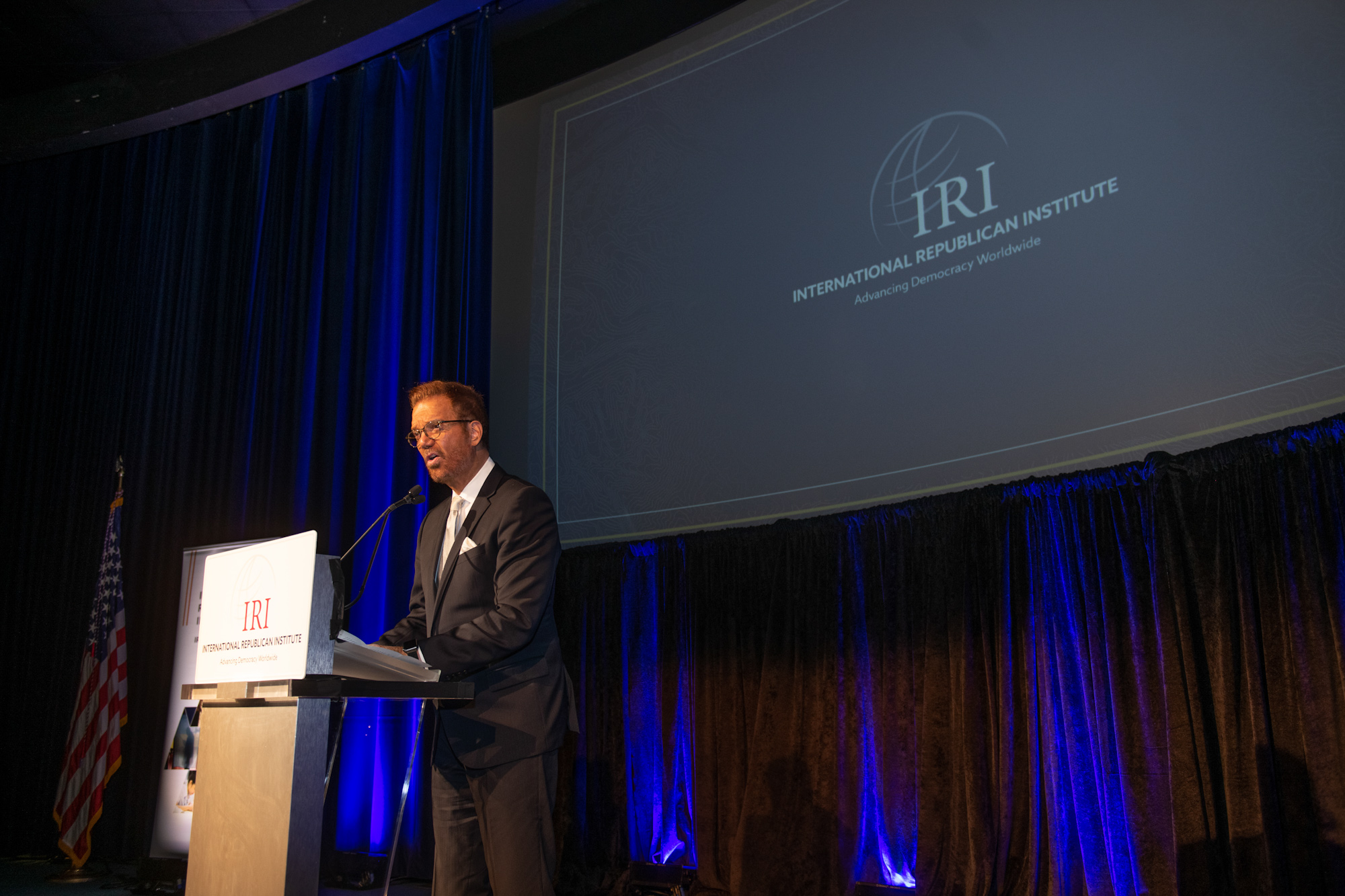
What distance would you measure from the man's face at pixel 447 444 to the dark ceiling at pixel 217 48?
100 inches

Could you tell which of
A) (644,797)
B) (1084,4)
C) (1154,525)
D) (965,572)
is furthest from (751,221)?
(644,797)

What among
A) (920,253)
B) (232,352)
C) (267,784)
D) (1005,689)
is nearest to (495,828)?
(267,784)

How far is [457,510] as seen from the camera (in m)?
2.46

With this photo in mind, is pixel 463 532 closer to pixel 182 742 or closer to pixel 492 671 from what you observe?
pixel 492 671

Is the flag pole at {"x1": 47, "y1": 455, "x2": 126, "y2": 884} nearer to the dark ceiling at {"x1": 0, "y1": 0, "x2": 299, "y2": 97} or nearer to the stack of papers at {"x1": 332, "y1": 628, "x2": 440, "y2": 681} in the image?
the dark ceiling at {"x1": 0, "y1": 0, "x2": 299, "y2": 97}

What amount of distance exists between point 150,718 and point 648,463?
2917 mm

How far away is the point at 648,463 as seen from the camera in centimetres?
378

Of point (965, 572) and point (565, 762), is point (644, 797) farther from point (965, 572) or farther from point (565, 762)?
point (965, 572)

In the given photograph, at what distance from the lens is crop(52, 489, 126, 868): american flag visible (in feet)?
13.9

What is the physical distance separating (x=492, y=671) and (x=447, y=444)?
2.00ft

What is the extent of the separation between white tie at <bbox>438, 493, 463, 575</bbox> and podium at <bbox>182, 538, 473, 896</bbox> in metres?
0.61

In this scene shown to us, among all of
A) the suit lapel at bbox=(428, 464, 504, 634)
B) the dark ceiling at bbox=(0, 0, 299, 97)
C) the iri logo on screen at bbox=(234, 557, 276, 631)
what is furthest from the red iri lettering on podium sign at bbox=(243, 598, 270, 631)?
the dark ceiling at bbox=(0, 0, 299, 97)

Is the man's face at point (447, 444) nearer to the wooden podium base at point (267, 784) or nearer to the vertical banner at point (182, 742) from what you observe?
the wooden podium base at point (267, 784)

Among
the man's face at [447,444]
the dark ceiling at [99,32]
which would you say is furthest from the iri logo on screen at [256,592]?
the dark ceiling at [99,32]
